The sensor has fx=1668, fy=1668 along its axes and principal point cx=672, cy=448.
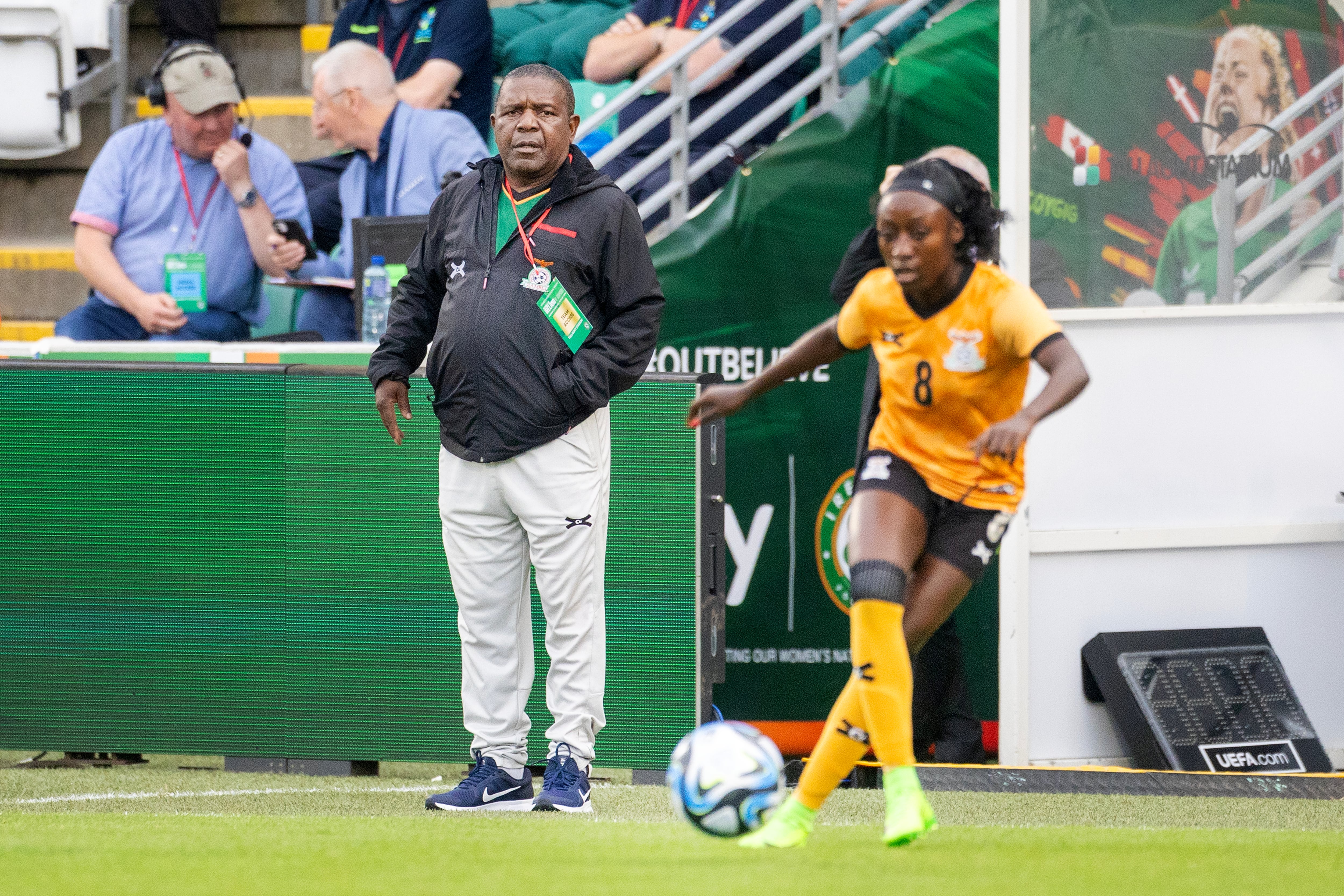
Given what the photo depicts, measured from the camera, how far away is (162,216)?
8.25 m

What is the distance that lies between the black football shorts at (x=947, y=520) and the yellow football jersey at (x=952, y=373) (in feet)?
0.08

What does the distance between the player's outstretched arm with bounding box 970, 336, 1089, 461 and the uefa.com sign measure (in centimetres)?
269

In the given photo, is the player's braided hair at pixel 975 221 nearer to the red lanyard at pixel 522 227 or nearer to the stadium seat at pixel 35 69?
the red lanyard at pixel 522 227

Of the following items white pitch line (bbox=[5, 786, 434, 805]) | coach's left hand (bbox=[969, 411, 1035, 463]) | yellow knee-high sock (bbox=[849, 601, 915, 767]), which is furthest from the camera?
white pitch line (bbox=[5, 786, 434, 805])

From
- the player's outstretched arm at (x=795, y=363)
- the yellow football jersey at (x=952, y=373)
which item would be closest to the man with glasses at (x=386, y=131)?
the player's outstretched arm at (x=795, y=363)

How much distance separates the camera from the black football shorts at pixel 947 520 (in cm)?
447

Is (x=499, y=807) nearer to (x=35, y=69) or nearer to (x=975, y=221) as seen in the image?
(x=975, y=221)

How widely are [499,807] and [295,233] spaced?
12.0 feet

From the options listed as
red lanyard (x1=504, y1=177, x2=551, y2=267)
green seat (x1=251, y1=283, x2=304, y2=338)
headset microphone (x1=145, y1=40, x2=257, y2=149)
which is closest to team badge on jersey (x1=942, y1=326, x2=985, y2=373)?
red lanyard (x1=504, y1=177, x2=551, y2=267)

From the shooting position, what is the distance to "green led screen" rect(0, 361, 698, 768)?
621 centimetres

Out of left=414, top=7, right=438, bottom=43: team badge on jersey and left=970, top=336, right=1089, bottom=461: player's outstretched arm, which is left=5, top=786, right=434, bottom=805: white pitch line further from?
left=414, top=7, right=438, bottom=43: team badge on jersey

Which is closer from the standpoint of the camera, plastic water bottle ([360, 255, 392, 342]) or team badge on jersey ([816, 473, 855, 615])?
plastic water bottle ([360, 255, 392, 342])

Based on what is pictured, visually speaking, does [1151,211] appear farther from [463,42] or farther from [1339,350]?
[463,42]

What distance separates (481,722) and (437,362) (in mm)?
1172
